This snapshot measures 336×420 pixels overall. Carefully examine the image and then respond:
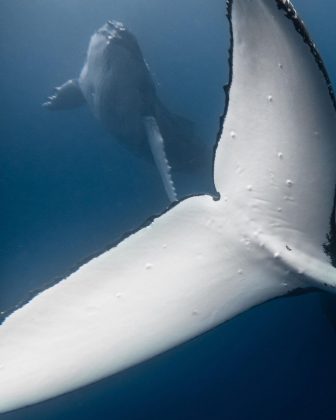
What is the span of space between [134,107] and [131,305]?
662 cm

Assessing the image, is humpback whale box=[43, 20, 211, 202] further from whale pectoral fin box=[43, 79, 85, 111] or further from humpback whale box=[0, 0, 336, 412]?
humpback whale box=[0, 0, 336, 412]

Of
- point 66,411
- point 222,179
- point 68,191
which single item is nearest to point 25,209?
point 68,191

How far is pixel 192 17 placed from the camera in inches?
749

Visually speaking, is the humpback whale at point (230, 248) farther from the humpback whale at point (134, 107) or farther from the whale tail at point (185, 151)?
the whale tail at point (185, 151)

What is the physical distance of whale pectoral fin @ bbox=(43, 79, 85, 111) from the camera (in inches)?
411

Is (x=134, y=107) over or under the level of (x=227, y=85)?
over

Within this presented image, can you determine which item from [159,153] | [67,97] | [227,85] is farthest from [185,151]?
[227,85]

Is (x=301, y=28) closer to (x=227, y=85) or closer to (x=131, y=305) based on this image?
(x=227, y=85)

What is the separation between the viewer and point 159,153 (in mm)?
7461

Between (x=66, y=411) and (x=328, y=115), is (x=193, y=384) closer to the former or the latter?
(x=66, y=411)

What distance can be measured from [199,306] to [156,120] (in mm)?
6621

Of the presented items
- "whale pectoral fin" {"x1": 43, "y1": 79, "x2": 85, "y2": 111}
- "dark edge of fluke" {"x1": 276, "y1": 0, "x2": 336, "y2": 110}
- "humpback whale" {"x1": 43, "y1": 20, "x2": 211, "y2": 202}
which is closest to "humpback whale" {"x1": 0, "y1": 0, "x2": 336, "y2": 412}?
"dark edge of fluke" {"x1": 276, "y1": 0, "x2": 336, "y2": 110}

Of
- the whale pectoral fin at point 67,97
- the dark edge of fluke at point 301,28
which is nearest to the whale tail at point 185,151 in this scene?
the whale pectoral fin at point 67,97

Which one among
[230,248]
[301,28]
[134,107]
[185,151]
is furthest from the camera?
[185,151]
